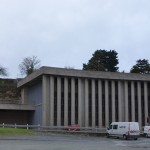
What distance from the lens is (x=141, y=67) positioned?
112875 mm

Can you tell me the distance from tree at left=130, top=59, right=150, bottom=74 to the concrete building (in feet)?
125

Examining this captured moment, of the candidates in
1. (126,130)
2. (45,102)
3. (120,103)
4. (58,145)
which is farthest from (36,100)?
(58,145)

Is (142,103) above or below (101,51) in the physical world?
below

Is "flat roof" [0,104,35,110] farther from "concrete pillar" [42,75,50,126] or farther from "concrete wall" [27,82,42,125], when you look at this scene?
"concrete pillar" [42,75,50,126]

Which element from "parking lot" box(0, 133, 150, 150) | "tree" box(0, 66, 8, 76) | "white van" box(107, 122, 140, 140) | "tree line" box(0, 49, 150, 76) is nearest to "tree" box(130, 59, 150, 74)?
"tree line" box(0, 49, 150, 76)

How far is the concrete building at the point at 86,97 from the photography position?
63062 millimetres

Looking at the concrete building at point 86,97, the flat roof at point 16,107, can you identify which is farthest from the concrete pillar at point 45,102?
the flat roof at point 16,107

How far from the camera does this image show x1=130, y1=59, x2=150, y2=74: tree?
362 feet

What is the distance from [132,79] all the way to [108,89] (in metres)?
4.72

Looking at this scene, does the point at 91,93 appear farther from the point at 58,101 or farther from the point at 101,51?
the point at 101,51

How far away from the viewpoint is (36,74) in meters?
65.8

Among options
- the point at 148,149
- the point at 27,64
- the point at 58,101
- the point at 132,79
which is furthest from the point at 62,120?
the point at 27,64

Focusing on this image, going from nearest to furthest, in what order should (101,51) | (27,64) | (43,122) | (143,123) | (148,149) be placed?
(148,149) → (43,122) → (143,123) → (27,64) → (101,51)

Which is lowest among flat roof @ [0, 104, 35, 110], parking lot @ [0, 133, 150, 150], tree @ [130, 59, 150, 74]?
parking lot @ [0, 133, 150, 150]
